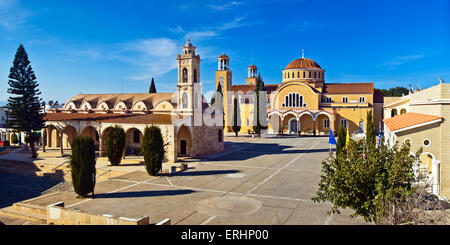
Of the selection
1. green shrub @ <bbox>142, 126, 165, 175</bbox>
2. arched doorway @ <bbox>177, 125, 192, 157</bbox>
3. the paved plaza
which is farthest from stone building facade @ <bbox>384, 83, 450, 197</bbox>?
arched doorway @ <bbox>177, 125, 192, 157</bbox>

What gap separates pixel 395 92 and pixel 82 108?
319ft

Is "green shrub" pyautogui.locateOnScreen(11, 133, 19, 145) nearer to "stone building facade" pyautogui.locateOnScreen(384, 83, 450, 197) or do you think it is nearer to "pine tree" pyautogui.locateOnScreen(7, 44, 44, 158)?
"pine tree" pyautogui.locateOnScreen(7, 44, 44, 158)

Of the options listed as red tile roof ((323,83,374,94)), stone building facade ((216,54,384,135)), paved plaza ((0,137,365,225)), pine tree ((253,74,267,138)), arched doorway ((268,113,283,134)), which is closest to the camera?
paved plaza ((0,137,365,225))

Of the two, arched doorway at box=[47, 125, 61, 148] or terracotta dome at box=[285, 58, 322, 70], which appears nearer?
arched doorway at box=[47, 125, 61, 148]

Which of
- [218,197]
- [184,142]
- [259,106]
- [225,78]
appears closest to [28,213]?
[218,197]

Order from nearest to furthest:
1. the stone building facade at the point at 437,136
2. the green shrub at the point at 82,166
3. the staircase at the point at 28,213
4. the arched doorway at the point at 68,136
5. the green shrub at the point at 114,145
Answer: the staircase at the point at 28,213, the stone building facade at the point at 437,136, the green shrub at the point at 82,166, the green shrub at the point at 114,145, the arched doorway at the point at 68,136

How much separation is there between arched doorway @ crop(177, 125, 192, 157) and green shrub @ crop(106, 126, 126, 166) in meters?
5.79

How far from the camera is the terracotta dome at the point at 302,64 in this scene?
2031 inches

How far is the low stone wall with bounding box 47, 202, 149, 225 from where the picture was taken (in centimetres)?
941

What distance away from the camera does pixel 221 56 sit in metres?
52.2

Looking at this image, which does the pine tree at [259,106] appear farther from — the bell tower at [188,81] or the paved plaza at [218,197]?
the paved plaza at [218,197]

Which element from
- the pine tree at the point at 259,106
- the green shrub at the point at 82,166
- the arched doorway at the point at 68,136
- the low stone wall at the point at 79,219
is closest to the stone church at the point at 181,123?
the arched doorway at the point at 68,136

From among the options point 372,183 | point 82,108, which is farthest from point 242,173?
point 82,108

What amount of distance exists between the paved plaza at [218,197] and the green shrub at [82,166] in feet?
1.88
